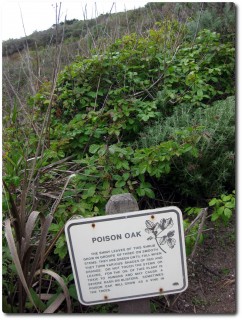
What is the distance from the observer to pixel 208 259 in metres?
2.20

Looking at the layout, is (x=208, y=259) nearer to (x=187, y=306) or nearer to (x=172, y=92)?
(x=187, y=306)

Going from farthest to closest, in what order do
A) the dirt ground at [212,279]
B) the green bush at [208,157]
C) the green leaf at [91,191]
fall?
the green bush at [208,157]
the green leaf at [91,191]
the dirt ground at [212,279]

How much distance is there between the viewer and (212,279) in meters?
2.07

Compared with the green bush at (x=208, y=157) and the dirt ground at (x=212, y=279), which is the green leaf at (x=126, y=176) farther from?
the dirt ground at (x=212, y=279)

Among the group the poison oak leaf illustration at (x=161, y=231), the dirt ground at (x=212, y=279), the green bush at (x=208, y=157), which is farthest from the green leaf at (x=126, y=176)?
the poison oak leaf illustration at (x=161, y=231)

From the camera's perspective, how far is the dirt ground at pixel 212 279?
1885mm

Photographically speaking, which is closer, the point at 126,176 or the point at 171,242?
the point at 171,242

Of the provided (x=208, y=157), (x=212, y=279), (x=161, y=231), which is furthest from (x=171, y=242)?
(x=208, y=157)

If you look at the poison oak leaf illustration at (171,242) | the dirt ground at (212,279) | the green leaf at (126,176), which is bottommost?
the dirt ground at (212,279)

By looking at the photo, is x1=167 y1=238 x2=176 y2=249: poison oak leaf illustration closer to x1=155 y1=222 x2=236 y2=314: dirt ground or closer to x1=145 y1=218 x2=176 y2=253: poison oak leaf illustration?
x1=145 y1=218 x2=176 y2=253: poison oak leaf illustration

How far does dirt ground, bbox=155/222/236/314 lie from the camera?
1.88 m

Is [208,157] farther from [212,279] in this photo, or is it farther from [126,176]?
[212,279]

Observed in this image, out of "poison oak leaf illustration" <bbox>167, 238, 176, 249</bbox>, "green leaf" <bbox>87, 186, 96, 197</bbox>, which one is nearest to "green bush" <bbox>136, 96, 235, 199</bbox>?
"green leaf" <bbox>87, 186, 96, 197</bbox>

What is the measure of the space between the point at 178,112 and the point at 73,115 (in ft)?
2.85
